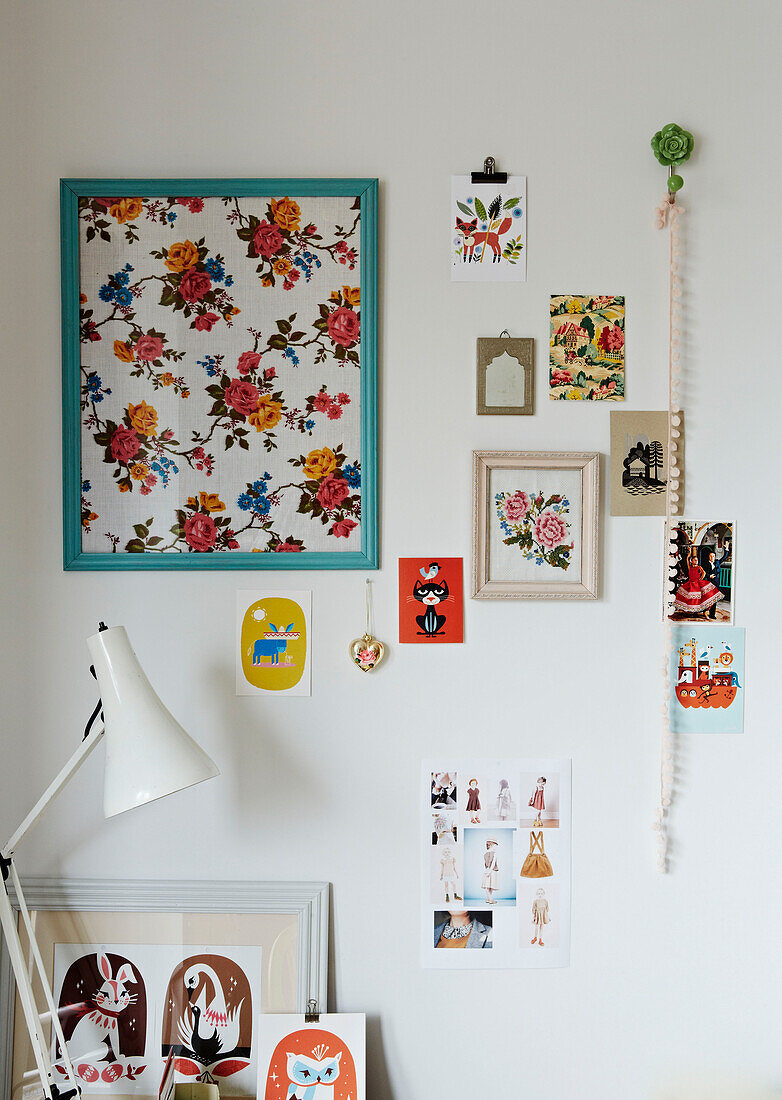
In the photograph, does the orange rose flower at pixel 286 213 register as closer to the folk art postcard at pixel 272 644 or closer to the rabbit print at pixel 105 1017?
the folk art postcard at pixel 272 644

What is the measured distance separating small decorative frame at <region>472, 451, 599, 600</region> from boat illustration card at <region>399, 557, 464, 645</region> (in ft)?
0.13

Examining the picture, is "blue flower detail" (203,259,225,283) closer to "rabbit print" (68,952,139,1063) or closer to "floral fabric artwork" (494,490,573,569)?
"floral fabric artwork" (494,490,573,569)

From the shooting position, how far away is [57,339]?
1.33m

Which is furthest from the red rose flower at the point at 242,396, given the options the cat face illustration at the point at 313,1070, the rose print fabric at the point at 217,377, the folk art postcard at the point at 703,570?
the cat face illustration at the point at 313,1070

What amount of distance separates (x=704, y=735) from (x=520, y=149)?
3.35ft

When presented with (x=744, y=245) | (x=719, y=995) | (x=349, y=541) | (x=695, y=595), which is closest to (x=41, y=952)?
(x=349, y=541)

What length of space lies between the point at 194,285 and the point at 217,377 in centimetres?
16

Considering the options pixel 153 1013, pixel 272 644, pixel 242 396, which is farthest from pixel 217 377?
pixel 153 1013

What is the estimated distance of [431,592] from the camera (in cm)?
132

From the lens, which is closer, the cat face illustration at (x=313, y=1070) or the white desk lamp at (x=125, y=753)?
the white desk lamp at (x=125, y=753)

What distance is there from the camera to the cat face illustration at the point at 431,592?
1321mm

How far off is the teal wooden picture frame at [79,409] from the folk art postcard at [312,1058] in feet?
2.39

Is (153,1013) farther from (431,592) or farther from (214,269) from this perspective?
(214,269)

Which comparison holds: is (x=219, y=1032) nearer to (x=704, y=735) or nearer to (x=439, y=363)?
(x=704, y=735)
